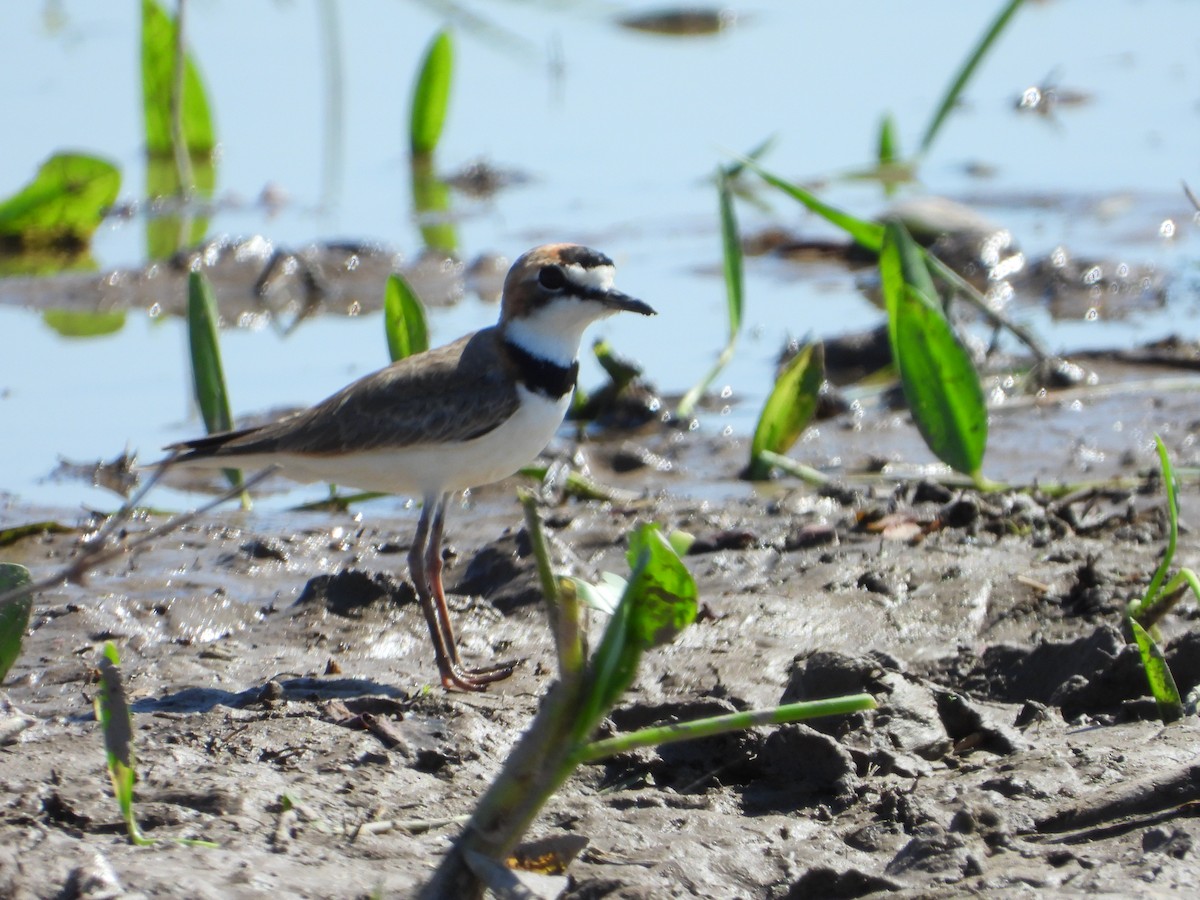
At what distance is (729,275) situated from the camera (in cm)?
728

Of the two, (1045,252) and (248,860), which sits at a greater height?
(1045,252)

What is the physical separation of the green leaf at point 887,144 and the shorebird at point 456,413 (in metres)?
5.61

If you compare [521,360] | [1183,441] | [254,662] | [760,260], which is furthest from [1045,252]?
[254,662]

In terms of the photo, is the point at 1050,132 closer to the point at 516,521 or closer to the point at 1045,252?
the point at 1045,252

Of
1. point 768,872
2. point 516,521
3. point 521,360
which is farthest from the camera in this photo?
point 516,521

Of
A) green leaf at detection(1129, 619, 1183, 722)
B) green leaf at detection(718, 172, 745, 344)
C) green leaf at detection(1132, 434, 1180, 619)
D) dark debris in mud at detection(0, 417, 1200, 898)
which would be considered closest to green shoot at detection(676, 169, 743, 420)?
green leaf at detection(718, 172, 745, 344)

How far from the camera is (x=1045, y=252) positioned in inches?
385

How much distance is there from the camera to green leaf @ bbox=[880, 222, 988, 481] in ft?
19.6

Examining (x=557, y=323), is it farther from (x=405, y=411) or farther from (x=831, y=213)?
(x=831, y=213)

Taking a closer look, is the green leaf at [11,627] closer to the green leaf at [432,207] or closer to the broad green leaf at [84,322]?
the broad green leaf at [84,322]

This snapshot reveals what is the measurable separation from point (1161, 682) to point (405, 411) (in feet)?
7.65

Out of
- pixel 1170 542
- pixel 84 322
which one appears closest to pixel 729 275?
pixel 1170 542

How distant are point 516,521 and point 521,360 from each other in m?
1.30

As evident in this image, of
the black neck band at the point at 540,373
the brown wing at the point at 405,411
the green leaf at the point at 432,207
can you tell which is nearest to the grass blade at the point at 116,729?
the brown wing at the point at 405,411
